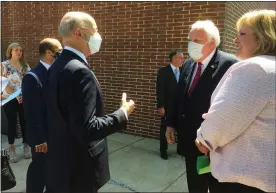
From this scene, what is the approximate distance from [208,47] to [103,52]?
375 cm

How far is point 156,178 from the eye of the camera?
3.80m

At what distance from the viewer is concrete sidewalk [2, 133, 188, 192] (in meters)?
3.55

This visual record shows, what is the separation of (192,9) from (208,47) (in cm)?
264

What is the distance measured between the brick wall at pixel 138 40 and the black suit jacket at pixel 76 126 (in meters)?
3.43

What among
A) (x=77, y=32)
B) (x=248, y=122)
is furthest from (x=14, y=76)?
(x=248, y=122)

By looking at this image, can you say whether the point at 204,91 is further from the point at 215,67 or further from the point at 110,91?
the point at 110,91

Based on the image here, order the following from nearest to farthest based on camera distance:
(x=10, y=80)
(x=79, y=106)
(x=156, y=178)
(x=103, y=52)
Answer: (x=79, y=106)
(x=156, y=178)
(x=10, y=80)
(x=103, y=52)

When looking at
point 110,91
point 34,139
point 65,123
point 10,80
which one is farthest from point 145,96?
point 65,123

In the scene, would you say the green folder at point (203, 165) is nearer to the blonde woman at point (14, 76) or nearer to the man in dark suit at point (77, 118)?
the man in dark suit at point (77, 118)

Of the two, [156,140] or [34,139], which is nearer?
[34,139]

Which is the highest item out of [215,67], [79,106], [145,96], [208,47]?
[208,47]

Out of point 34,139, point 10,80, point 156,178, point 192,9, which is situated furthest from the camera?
point 192,9

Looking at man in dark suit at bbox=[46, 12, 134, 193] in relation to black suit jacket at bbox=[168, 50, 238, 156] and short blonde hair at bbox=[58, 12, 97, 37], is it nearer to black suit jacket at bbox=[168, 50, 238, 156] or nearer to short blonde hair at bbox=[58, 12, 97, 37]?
short blonde hair at bbox=[58, 12, 97, 37]

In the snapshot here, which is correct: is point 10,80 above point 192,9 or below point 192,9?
below
